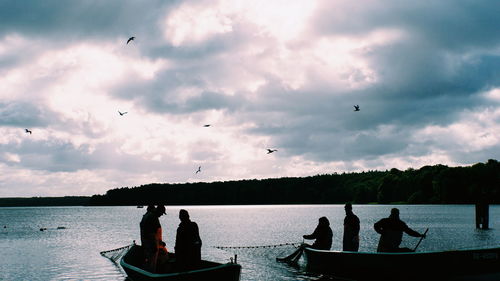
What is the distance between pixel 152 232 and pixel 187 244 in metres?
1.78

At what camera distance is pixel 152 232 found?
55.3 ft

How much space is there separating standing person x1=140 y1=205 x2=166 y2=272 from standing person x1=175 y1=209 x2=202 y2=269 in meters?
1.31

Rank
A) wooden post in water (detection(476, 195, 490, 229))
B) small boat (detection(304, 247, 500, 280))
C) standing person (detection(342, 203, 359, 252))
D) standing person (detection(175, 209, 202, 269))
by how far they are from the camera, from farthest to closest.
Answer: wooden post in water (detection(476, 195, 490, 229))
standing person (detection(342, 203, 359, 252))
small boat (detection(304, 247, 500, 280))
standing person (detection(175, 209, 202, 269))

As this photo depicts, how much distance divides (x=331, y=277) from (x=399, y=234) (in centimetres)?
402

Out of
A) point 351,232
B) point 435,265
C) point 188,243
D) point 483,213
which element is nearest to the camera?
point 188,243

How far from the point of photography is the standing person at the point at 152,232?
54.5ft

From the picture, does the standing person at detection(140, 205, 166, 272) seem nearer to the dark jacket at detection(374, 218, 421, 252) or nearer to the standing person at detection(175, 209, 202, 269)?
the standing person at detection(175, 209, 202, 269)

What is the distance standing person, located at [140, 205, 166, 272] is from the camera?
16.6 m

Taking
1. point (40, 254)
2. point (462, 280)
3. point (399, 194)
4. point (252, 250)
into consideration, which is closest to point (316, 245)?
point (462, 280)

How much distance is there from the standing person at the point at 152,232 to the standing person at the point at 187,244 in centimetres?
131

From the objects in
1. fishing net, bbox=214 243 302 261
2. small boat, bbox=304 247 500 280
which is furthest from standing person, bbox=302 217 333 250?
fishing net, bbox=214 243 302 261

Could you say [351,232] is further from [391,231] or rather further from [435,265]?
[435,265]

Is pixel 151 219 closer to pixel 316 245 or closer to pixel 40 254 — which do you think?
pixel 316 245

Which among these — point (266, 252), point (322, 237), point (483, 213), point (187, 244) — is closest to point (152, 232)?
point (187, 244)
